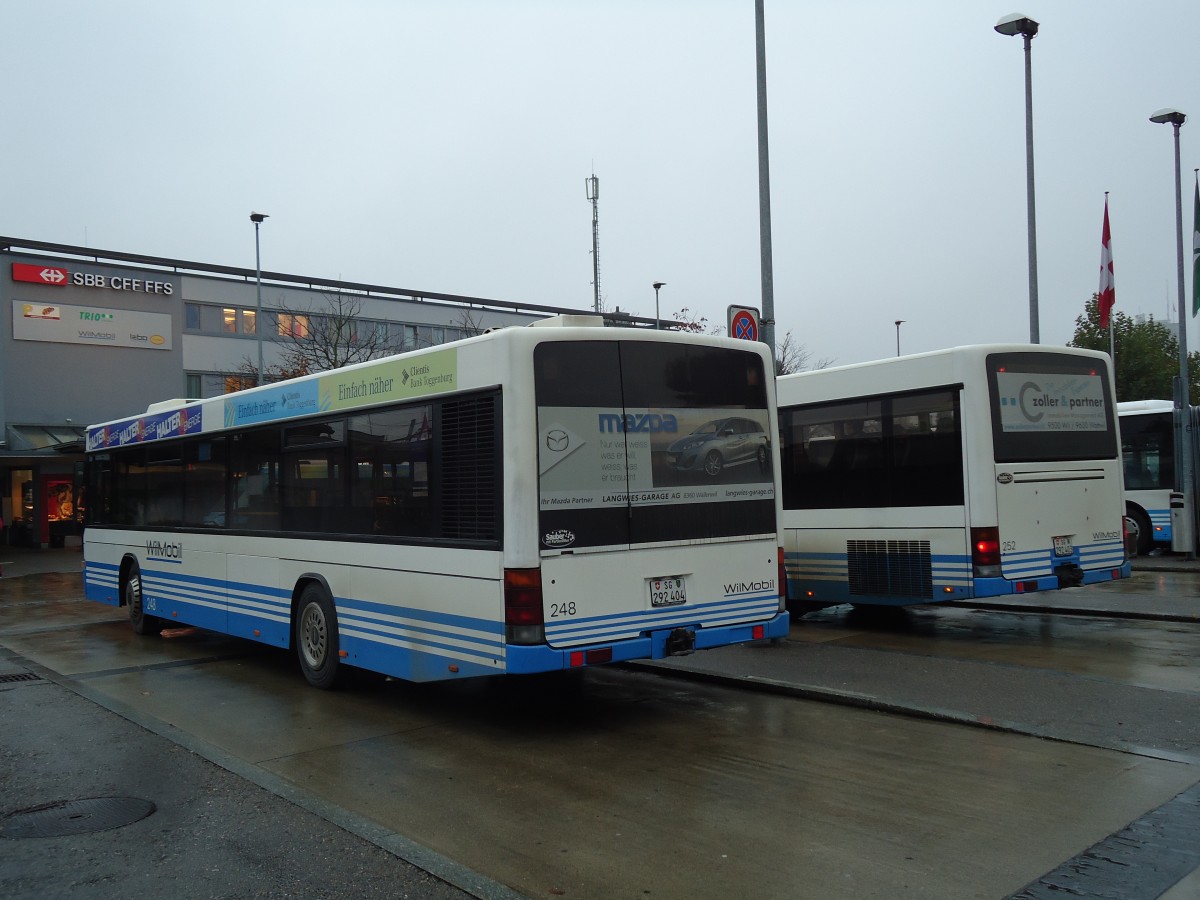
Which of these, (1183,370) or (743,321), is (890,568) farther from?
Answer: (1183,370)

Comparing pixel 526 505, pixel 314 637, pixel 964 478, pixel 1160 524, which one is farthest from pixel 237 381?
pixel 526 505

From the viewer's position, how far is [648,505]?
782 centimetres

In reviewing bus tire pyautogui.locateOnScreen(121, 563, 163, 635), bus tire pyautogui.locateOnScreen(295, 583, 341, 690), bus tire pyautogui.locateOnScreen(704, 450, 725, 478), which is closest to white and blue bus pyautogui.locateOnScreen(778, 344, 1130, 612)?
bus tire pyautogui.locateOnScreen(704, 450, 725, 478)

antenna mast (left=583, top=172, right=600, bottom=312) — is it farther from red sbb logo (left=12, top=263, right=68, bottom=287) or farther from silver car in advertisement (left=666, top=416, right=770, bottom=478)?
silver car in advertisement (left=666, top=416, right=770, bottom=478)

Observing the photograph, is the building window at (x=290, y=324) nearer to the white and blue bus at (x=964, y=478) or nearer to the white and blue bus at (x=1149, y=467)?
the white and blue bus at (x=1149, y=467)

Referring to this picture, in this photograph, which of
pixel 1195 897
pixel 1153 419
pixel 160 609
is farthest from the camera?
pixel 1153 419

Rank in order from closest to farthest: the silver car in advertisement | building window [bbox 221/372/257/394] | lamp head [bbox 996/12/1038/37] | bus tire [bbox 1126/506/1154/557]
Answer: the silver car in advertisement
lamp head [bbox 996/12/1038/37]
bus tire [bbox 1126/506/1154/557]
building window [bbox 221/372/257/394]

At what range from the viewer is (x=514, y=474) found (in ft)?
23.8

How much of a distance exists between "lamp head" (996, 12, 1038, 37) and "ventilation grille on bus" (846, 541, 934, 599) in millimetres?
10915

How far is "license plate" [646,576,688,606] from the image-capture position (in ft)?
25.6

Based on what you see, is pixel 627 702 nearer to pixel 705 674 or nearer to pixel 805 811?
pixel 705 674

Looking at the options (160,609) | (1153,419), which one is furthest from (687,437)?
(1153,419)

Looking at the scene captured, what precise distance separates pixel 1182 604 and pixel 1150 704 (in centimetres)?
655

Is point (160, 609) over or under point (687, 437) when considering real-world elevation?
under
